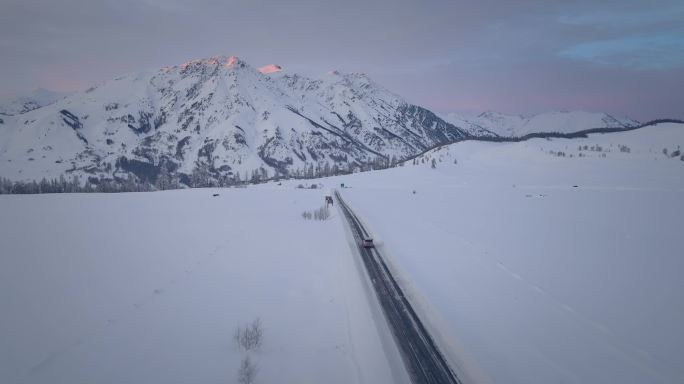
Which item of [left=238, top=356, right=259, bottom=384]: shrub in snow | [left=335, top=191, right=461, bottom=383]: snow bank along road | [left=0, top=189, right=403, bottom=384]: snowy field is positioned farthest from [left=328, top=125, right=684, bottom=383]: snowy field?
[left=238, top=356, right=259, bottom=384]: shrub in snow

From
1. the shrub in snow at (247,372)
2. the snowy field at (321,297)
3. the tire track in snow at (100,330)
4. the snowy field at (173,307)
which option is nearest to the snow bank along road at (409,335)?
the snowy field at (321,297)

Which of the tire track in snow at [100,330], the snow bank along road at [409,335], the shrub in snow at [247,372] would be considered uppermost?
the tire track in snow at [100,330]

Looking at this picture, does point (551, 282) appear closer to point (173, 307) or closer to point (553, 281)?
point (553, 281)

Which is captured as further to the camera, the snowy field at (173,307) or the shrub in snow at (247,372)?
the snowy field at (173,307)

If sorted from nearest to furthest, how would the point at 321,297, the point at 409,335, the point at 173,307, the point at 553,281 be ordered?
the point at 409,335 < the point at 173,307 < the point at 321,297 < the point at 553,281

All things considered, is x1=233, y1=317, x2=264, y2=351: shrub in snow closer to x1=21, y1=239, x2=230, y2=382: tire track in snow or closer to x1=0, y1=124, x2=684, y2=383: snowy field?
x1=0, y1=124, x2=684, y2=383: snowy field

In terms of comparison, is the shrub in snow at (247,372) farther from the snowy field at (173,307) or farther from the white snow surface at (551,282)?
the white snow surface at (551,282)

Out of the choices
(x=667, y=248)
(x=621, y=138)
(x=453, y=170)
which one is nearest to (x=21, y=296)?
(x=667, y=248)

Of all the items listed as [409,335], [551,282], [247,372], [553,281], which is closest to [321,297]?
[409,335]
